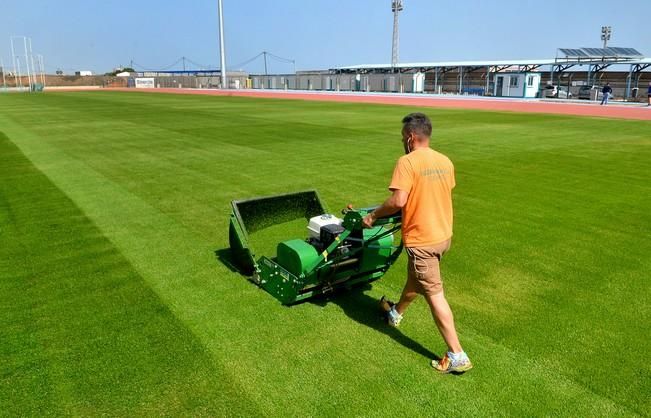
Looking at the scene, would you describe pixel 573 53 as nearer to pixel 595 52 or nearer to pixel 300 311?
pixel 595 52

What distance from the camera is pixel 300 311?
4.64m

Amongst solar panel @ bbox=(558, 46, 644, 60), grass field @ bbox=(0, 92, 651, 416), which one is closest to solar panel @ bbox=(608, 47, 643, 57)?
solar panel @ bbox=(558, 46, 644, 60)

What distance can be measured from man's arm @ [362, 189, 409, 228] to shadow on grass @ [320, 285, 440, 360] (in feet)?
3.55

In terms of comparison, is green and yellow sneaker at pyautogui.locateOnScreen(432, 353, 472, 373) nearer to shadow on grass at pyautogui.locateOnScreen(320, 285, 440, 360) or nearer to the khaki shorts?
shadow on grass at pyautogui.locateOnScreen(320, 285, 440, 360)

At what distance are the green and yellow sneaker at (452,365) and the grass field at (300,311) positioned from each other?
75mm

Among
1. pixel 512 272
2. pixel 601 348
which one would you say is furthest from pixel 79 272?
pixel 601 348

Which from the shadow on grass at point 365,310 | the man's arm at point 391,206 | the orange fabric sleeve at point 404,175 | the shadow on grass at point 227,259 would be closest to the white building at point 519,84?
the shadow on grass at point 227,259

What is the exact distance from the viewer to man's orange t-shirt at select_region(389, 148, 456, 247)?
3475mm

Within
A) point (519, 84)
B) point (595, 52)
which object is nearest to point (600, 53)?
point (595, 52)

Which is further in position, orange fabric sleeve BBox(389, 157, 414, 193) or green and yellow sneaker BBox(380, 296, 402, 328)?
green and yellow sneaker BBox(380, 296, 402, 328)

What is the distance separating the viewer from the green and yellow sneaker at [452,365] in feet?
11.9

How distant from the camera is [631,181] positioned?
1004cm

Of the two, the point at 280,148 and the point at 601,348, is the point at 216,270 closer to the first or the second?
the point at 601,348

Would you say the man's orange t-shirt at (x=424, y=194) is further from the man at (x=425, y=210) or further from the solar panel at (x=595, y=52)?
the solar panel at (x=595, y=52)
